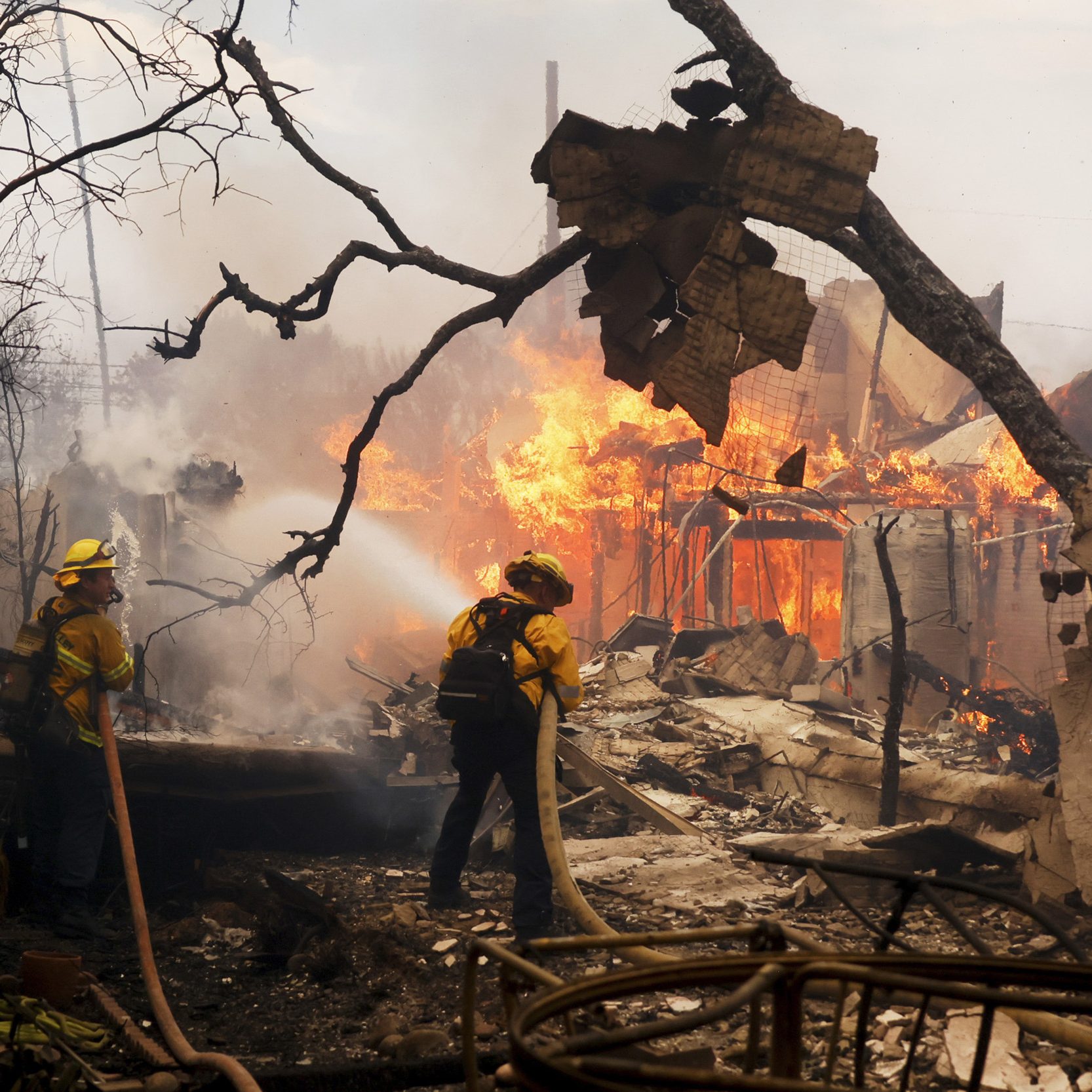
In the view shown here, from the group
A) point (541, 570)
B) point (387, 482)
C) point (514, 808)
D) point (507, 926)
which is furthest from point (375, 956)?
point (387, 482)

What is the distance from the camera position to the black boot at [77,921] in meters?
5.39

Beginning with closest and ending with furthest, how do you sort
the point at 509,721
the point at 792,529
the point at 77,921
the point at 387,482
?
1. the point at 77,921
2. the point at 509,721
3. the point at 792,529
4. the point at 387,482

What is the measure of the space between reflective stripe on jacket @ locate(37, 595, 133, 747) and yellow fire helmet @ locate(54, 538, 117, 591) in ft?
0.58

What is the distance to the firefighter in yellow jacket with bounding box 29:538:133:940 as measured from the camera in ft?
18.7

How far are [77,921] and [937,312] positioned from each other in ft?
17.4

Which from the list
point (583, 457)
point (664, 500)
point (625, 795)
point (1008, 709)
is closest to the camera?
point (625, 795)

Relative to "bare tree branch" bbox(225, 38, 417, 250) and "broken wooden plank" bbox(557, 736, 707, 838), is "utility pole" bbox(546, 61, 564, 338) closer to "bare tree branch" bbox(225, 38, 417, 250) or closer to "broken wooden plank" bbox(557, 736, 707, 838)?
"broken wooden plank" bbox(557, 736, 707, 838)

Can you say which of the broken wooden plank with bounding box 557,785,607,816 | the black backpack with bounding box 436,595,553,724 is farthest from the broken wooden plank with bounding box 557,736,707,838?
the black backpack with bounding box 436,595,553,724

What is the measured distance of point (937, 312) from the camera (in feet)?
13.1

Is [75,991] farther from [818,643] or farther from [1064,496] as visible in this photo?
[818,643]

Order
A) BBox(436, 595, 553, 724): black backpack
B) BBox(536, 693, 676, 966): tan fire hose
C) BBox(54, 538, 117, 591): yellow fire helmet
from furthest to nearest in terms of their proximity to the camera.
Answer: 1. BBox(54, 538, 117, 591): yellow fire helmet
2. BBox(436, 595, 553, 724): black backpack
3. BBox(536, 693, 676, 966): tan fire hose

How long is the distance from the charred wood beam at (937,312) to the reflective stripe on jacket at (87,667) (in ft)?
14.7

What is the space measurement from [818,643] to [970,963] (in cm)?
2242

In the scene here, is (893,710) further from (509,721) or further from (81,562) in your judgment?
(81,562)
